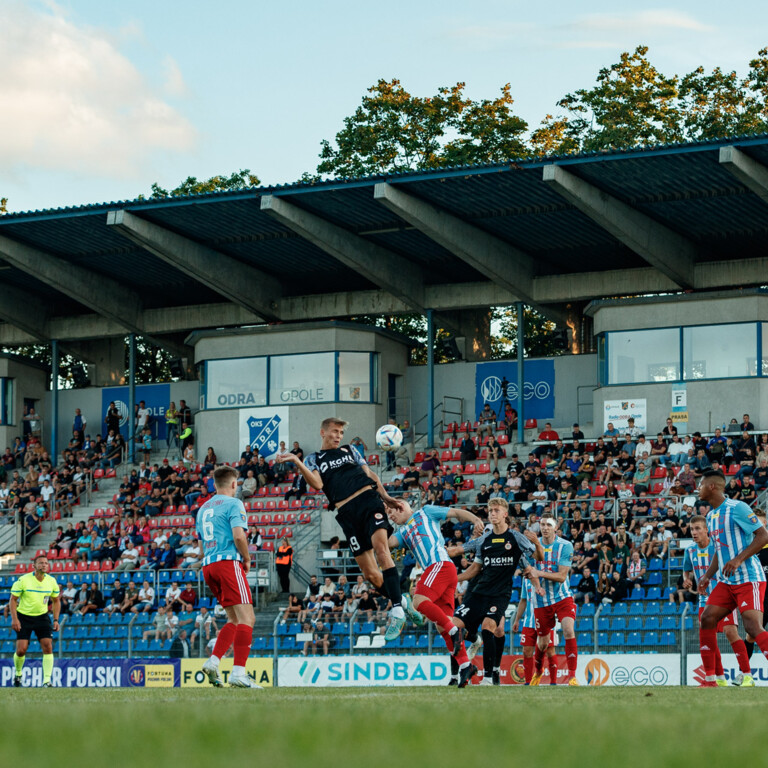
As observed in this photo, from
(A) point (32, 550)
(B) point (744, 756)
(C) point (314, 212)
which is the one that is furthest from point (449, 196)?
(B) point (744, 756)

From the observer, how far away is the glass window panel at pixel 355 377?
44.0 metres

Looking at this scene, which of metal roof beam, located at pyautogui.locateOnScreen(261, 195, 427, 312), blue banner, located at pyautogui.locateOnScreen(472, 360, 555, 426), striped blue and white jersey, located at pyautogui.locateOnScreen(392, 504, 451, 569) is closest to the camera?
striped blue and white jersey, located at pyautogui.locateOnScreen(392, 504, 451, 569)

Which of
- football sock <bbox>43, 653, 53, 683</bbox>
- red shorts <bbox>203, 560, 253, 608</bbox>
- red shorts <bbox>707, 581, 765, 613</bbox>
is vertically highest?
red shorts <bbox>203, 560, 253, 608</bbox>

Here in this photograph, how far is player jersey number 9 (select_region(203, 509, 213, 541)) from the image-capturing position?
1327 centimetres

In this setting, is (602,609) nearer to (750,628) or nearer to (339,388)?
(750,628)

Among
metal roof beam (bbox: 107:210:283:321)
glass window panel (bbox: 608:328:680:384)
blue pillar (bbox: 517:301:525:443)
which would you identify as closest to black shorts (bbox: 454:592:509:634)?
glass window panel (bbox: 608:328:680:384)

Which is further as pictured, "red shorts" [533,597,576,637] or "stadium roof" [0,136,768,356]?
"stadium roof" [0,136,768,356]

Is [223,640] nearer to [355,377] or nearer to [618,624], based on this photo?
[618,624]

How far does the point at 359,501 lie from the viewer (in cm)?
1440

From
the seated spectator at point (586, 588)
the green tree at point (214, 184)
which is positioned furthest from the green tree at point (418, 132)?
the seated spectator at point (586, 588)

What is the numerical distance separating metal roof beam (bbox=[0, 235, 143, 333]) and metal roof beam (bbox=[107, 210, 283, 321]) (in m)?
3.81

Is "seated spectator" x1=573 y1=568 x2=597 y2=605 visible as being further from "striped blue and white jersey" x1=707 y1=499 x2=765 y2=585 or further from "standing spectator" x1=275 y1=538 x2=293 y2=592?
"striped blue and white jersey" x1=707 y1=499 x2=765 y2=585

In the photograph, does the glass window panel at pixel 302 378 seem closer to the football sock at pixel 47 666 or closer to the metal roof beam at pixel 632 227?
the metal roof beam at pixel 632 227

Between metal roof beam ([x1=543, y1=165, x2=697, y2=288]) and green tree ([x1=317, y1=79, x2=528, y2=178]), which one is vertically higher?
green tree ([x1=317, y1=79, x2=528, y2=178])
